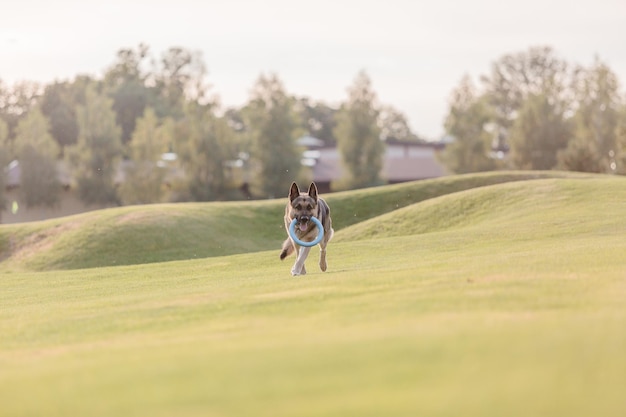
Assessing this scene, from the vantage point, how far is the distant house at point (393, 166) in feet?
331

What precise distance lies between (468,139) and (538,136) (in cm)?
668

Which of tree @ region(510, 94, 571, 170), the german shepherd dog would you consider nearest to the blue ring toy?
the german shepherd dog

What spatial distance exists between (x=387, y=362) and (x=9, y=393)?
12.2 feet

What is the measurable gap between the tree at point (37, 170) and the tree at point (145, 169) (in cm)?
562

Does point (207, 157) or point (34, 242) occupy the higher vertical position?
point (207, 157)

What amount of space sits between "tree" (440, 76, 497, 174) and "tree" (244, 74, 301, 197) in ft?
41.2

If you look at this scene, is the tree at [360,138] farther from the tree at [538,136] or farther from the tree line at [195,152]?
the tree at [538,136]

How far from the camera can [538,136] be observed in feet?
316

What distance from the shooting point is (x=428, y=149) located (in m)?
126

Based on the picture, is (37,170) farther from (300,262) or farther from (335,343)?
(335,343)

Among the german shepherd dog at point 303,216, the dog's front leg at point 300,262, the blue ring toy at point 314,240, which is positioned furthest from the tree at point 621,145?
the blue ring toy at point 314,240

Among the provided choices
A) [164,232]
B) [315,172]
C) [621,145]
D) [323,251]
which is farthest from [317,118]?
[323,251]

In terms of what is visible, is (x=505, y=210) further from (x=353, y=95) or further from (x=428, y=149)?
(x=428, y=149)

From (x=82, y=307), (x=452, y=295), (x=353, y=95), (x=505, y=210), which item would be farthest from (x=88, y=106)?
(x=452, y=295)
